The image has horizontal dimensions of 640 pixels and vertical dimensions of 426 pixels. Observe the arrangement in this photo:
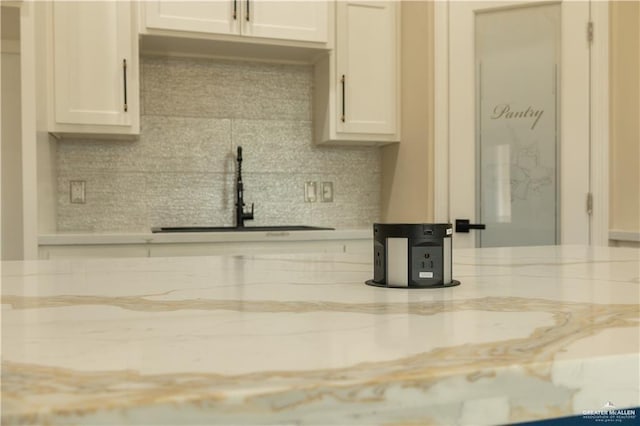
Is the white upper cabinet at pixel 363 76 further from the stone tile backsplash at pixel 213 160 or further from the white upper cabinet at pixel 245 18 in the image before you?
the stone tile backsplash at pixel 213 160

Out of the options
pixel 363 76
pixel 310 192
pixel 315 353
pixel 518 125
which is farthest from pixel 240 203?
pixel 315 353

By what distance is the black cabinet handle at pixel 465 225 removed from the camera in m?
3.19

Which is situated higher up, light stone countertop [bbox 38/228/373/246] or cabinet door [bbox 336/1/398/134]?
cabinet door [bbox 336/1/398/134]

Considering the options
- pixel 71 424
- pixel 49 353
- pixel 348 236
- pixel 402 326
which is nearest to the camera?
pixel 71 424

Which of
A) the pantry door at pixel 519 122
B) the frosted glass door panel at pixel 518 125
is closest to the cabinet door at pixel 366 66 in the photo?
the pantry door at pixel 519 122

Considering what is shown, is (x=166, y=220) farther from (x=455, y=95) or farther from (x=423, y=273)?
(x=423, y=273)

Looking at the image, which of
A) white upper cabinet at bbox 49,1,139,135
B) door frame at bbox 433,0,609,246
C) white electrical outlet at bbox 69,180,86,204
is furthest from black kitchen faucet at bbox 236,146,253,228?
door frame at bbox 433,0,609,246

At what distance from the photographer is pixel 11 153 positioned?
313cm

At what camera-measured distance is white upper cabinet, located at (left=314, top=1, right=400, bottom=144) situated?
3350 millimetres

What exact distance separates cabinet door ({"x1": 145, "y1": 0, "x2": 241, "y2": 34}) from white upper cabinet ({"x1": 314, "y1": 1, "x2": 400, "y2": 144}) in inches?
22.0

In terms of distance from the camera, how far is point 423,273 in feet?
3.13

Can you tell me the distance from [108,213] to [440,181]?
173 cm

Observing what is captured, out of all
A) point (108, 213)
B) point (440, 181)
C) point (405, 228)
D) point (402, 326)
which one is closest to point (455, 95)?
point (440, 181)

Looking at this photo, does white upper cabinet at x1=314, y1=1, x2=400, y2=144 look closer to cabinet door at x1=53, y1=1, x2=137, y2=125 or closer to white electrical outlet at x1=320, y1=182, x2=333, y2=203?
white electrical outlet at x1=320, y1=182, x2=333, y2=203
